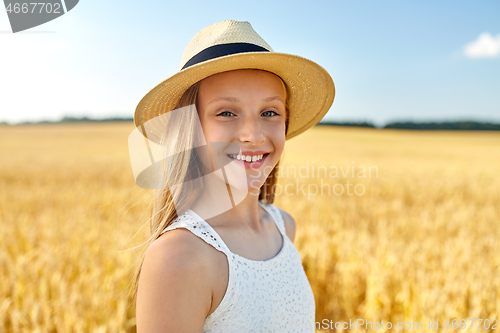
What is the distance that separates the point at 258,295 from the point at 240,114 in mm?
602

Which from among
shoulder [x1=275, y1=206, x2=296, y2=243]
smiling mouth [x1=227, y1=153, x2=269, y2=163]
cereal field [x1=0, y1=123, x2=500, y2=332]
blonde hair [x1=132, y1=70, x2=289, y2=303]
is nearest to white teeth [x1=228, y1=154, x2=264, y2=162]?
smiling mouth [x1=227, y1=153, x2=269, y2=163]

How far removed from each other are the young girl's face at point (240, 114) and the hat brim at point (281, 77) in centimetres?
4

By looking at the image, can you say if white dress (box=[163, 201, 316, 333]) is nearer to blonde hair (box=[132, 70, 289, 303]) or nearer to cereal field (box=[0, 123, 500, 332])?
blonde hair (box=[132, 70, 289, 303])

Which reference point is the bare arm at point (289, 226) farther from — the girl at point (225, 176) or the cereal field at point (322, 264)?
the cereal field at point (322, 264)

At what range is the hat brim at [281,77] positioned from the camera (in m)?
1.12

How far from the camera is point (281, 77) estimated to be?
1357mm

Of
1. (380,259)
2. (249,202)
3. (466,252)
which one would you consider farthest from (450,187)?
(249,202)

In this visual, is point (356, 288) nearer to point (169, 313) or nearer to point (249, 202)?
point (249, 202)

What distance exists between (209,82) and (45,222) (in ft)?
12.7

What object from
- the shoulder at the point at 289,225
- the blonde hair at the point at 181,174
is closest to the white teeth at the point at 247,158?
the blonde hair at the point at 181,174
